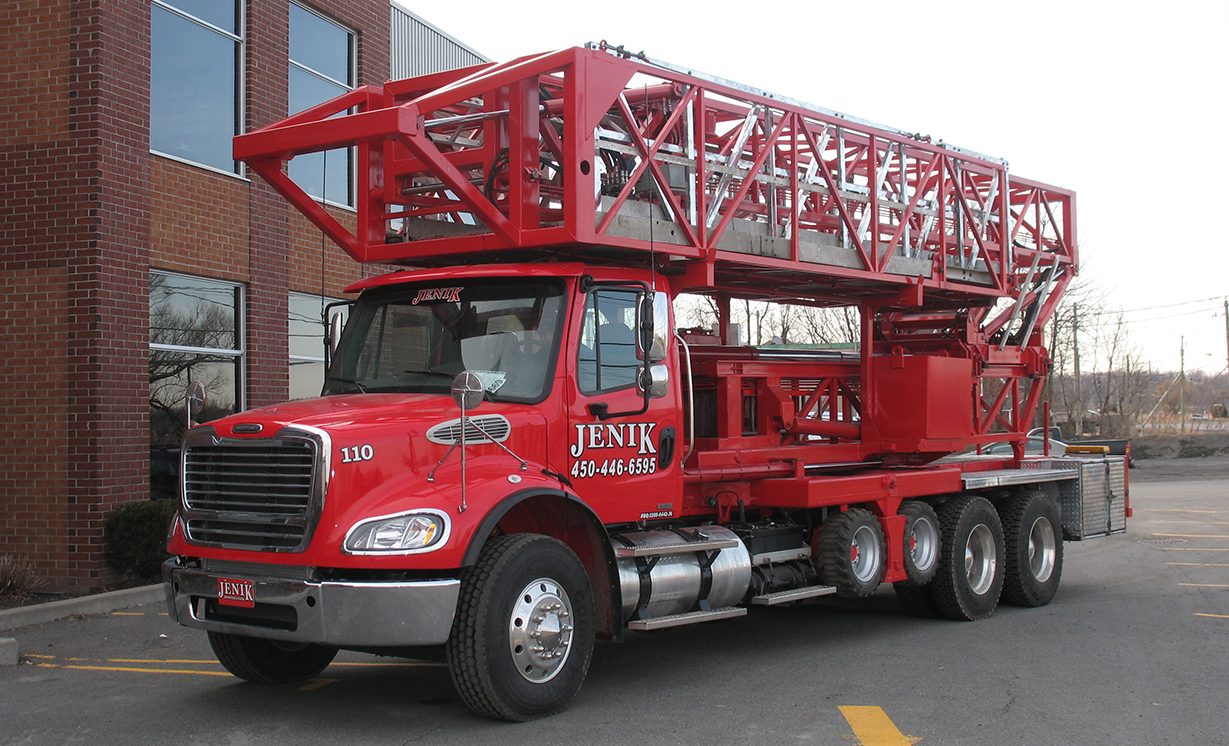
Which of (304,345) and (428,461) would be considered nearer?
(428,461)

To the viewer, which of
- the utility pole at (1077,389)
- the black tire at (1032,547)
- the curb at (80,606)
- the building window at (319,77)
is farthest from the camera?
the utility pole at (1077,389)

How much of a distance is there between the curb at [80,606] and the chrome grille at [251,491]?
159 inches

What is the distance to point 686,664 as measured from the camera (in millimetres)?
8414

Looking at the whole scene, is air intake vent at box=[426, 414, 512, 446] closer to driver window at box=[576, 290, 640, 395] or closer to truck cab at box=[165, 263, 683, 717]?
truck cab at box=[165, 263, 683, 717]

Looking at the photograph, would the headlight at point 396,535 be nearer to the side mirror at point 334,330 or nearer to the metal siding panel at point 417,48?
the side mirror at point 334,330

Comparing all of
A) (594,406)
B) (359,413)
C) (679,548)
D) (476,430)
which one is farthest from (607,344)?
(359,413)

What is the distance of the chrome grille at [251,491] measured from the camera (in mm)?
6180

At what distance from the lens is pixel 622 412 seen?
7539mm

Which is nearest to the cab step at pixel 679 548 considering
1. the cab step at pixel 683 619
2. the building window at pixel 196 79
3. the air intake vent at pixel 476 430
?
the cab step at pixel 683 619

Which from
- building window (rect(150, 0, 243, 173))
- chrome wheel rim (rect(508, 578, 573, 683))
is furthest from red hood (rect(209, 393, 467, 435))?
building window (rect(150, 0, 243, 173))

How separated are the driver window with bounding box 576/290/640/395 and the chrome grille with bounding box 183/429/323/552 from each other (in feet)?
6.07

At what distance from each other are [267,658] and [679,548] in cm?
269

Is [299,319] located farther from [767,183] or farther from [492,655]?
[492,655]

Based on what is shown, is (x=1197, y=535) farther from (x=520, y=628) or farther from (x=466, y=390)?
(x=466, y=390)
